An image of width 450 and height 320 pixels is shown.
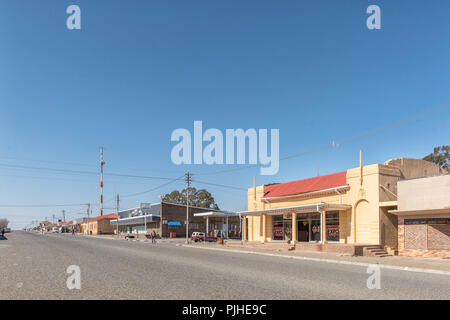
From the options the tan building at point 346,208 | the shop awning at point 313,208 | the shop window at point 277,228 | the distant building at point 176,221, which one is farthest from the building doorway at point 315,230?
the distant building at point 176,221

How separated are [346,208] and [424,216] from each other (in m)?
6.00

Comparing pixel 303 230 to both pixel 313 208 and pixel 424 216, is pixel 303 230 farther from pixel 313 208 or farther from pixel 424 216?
pixel 424 216

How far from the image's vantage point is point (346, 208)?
29.0 metres

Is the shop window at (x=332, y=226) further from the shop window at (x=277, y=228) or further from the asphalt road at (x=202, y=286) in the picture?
the asphalt road at (x=202, y=286)

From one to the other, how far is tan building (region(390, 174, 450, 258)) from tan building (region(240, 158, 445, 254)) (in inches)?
45.3

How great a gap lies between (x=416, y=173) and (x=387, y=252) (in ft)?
24.2

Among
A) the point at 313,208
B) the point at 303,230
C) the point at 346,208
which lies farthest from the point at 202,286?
the point at 303,230

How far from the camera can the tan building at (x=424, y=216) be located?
2300 centimetres

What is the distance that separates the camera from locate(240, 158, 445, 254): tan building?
26812 mm

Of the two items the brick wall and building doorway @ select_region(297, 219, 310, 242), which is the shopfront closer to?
building doorway @ select_region(297, 219, 310, 242)

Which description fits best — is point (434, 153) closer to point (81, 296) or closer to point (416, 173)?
point (416, 173)

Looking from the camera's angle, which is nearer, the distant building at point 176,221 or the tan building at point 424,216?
the tan building at point 424,216

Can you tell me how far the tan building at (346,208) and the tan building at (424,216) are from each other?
1150 millimetres

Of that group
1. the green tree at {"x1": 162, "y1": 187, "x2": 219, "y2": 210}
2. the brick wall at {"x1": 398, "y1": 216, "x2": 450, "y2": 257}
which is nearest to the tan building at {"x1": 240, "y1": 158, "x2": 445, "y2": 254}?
the brick wall at {"x1": 398, "y1": 216, "x2": 450, "y2": 257}
